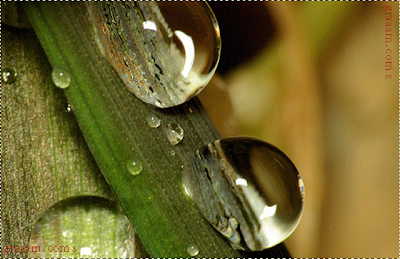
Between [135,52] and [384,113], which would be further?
[384,113]

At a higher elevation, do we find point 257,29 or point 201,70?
point 257,29

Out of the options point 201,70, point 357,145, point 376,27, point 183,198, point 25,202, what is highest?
point 376,27

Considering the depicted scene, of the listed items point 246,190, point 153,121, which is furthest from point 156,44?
point 246,190

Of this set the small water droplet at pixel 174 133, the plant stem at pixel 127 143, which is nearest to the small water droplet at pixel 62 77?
the plant stem at pixel 127 143

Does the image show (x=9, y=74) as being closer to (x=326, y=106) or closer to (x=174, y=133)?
(x=174, y=133)

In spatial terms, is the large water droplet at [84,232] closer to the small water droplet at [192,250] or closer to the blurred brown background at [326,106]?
the small water droplet at [192,250]

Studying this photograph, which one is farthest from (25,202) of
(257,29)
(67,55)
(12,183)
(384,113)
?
(384,113)

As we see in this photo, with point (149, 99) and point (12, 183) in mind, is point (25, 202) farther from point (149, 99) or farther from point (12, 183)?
point (149, 99)

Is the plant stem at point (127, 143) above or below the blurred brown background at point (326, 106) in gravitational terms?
below

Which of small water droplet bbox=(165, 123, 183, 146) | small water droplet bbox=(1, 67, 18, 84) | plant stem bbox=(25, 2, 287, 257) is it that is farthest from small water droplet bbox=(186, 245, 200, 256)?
small water droplet bbox=(1, 67, 18, 84)
